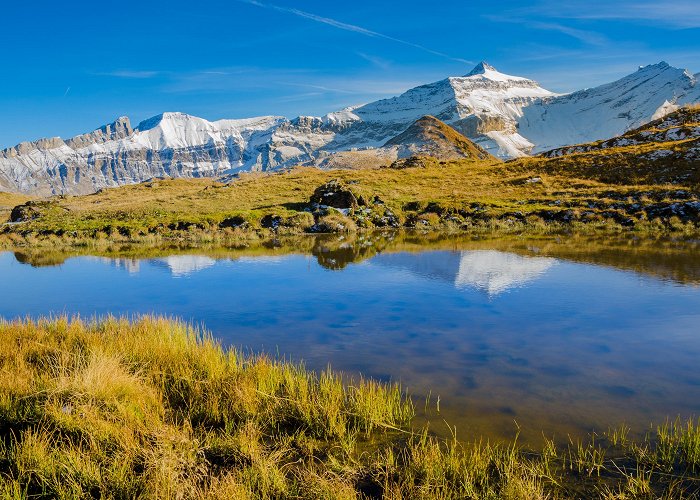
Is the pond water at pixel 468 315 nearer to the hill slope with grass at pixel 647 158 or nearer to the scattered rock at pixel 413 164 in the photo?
the hill slope with grass at pixel 647 158

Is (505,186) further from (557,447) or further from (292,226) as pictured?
(557,447)

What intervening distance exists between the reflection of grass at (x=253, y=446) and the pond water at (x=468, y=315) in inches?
36.6

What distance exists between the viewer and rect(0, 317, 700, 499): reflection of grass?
17.5ft

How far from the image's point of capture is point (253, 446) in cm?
599

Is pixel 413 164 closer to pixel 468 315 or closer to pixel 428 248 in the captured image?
pixel 428 248

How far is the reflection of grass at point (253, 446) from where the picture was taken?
533cm

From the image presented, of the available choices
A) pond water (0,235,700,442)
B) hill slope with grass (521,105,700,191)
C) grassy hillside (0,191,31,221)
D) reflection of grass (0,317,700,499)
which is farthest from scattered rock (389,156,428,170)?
reflection of grass (0,317,700,499)

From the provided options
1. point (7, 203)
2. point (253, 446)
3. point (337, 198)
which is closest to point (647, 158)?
point (337, 198)

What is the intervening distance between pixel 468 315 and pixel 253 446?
29.1 ft

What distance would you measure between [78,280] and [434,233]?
2588 centimetres

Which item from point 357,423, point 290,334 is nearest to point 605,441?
point 357,423

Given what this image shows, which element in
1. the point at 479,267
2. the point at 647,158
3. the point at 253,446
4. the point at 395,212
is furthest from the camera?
the point at 647,158

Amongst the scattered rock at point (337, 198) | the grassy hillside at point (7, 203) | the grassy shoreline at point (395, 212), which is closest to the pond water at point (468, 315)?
the grassy shoreline at point (395, 212)

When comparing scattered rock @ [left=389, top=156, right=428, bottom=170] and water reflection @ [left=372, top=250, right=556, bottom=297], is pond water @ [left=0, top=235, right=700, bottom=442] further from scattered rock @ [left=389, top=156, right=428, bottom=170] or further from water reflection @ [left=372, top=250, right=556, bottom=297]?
scattered rock @ [left=389, top=156, right=428, bottom=170]
